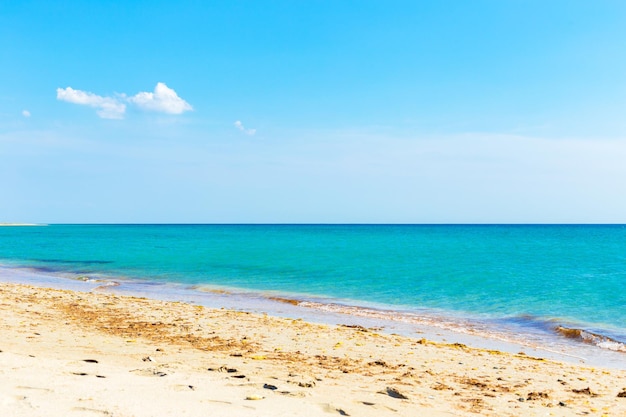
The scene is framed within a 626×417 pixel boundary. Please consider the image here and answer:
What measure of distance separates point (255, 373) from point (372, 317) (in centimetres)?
1095

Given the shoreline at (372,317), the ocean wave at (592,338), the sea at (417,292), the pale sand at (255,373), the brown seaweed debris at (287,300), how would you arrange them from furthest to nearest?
the brown seaweed debris at (287,300) → the sea at (417,292) → the ocean wave at (592,338) → the shoreline at (372,317) → the pale sand at (255,373)

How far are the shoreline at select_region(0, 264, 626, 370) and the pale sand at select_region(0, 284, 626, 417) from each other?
204 centimetres

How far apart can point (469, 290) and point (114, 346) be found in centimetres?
2021

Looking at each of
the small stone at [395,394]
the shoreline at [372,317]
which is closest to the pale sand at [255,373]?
the small stone at [395,394]

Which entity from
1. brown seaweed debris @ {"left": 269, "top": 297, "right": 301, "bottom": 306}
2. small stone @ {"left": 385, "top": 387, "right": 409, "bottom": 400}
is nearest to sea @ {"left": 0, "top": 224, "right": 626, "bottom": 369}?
brown seaweed debris @ {"left": 269, "top": 297, "right": 301, "bottom": 306}

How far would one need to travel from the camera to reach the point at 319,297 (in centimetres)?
2431

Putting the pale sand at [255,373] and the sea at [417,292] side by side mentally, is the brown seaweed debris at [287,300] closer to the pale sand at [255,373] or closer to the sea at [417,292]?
the sea at [417,292]

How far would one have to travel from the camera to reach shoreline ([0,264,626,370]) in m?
14.3

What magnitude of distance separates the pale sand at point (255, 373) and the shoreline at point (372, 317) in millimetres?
2037

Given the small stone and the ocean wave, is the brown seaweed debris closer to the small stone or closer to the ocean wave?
the ocean wave

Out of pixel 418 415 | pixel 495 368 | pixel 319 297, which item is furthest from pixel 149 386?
pixel 319 297

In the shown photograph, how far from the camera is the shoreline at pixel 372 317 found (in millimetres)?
14344

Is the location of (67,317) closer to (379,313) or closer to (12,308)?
(12,308)

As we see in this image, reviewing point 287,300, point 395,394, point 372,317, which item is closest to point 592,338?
point 372,317
